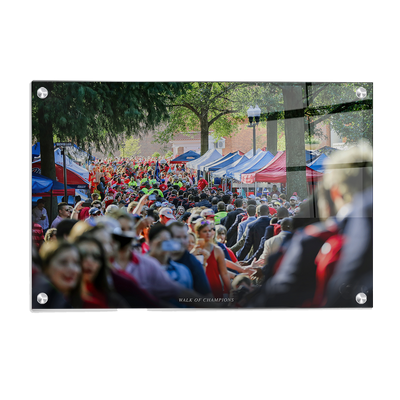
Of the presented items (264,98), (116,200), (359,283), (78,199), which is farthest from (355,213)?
(78,199)

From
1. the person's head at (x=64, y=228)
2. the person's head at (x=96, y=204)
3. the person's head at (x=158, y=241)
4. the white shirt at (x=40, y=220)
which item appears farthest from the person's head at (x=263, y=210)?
the white shirt at (x=40, y=220)

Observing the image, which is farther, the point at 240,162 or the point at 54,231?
the point at 240,162

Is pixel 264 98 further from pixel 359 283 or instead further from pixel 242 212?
pixel 359 283

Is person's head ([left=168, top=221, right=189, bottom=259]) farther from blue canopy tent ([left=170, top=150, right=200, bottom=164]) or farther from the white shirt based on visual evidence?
the white shirt

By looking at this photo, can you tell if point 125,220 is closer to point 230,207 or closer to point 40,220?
point 40,220

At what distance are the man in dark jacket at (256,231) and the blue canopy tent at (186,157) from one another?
0.86 m

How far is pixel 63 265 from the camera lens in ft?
15.4

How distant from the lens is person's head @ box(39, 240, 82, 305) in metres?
4.69

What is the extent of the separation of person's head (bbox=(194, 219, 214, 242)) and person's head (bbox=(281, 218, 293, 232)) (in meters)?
0.70

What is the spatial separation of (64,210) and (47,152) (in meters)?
0.60

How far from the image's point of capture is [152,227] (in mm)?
4867

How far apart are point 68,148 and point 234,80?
1.78m

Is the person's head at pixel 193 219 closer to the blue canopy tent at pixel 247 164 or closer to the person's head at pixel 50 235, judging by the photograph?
the blue canopy tent at pixel 247 164

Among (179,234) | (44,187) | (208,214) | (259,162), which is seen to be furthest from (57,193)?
(259,162)
